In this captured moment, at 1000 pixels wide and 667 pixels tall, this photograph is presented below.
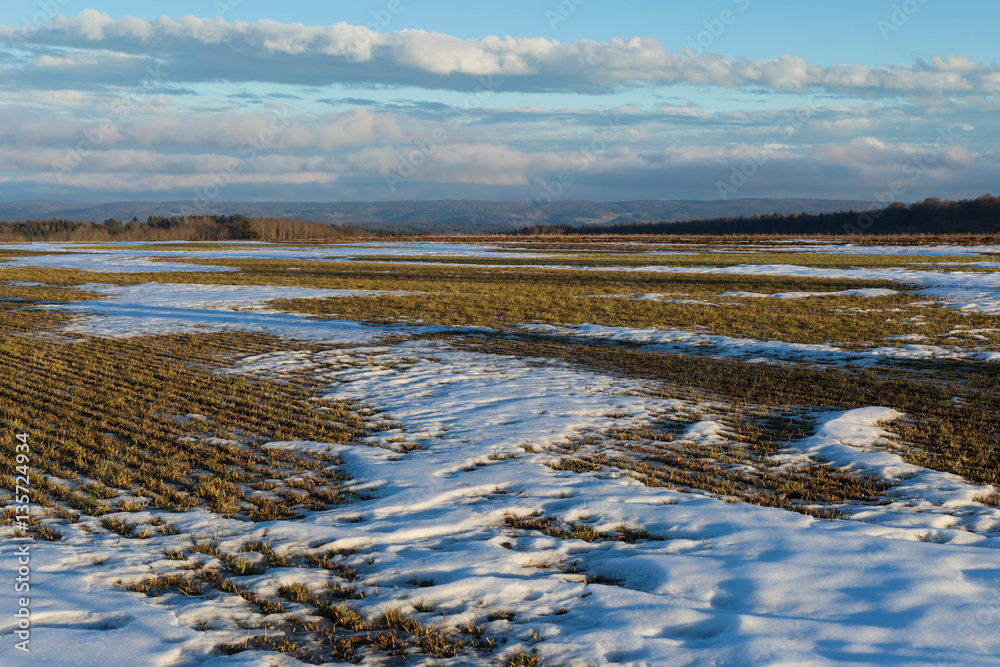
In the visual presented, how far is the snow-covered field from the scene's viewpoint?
413cm

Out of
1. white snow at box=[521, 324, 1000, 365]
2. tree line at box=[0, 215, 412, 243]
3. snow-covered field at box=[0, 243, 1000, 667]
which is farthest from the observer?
tree line at box=[0, 215, 412, 243]

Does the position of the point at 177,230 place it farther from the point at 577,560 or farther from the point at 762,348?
the point at 577,560

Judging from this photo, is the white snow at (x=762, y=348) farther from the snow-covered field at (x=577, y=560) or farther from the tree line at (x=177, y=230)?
the tree line at (x=177, y=230)

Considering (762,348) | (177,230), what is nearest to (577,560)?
(762,348)

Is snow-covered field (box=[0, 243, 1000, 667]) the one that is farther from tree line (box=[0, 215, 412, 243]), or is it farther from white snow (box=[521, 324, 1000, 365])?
tree line (box=[0, 215, 412, 243])

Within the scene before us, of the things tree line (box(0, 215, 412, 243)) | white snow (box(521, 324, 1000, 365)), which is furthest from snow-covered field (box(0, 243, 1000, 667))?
tree line (box(0, 215, 412, 243))

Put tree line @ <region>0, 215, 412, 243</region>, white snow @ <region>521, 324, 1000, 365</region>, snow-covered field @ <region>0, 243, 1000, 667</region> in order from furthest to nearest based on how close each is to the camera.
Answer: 1. tree line @ <region>0, 215, 412, 243</region>
2. white snow @ <region>521, 324, 1000, 365</region>
3. snow-covered field @ <region>0, 243, 1000, 667</region>

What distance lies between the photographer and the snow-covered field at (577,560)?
4129mm

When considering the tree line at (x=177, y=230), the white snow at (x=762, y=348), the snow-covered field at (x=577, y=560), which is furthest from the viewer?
the tree line at (x=177, y=230)

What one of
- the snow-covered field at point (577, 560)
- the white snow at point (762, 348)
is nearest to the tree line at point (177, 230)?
the white snow at point (762, 348)

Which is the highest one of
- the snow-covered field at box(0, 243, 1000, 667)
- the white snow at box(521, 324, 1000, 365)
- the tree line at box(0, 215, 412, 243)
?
the tree line at box(0, 215, 412, 243)

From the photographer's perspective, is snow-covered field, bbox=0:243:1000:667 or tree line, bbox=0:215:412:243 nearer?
snow-covered field, bbox=0:243:1000:667

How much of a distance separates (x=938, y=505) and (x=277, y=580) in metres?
6.21

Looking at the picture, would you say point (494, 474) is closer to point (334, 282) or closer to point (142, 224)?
point (334, 282)
